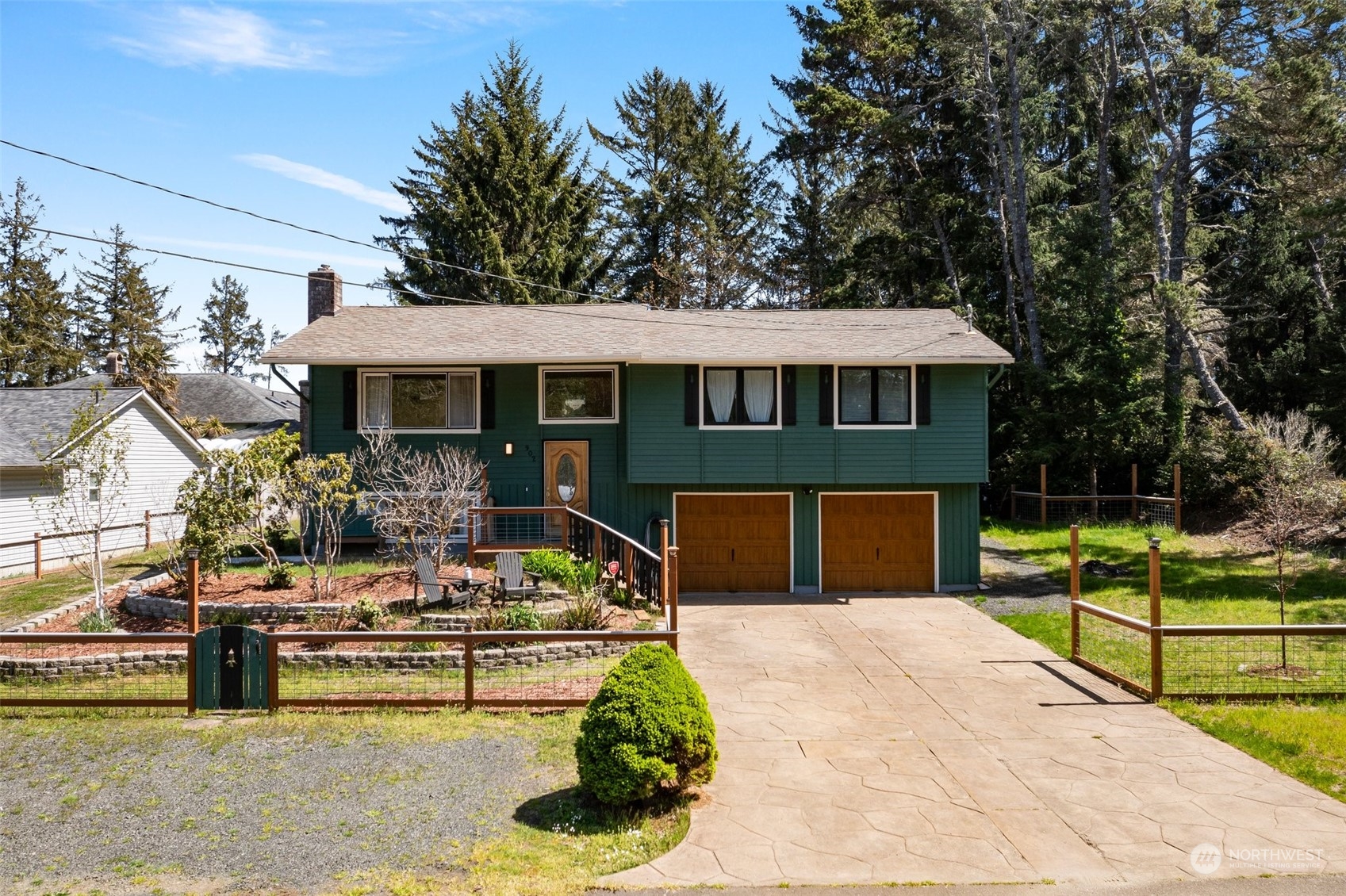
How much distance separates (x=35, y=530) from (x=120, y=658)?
1275cm

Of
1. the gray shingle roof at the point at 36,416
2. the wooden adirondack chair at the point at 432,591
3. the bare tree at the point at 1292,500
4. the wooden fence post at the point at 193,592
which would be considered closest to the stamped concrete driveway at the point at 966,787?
the wooden adirondack chair at the point at 432,591

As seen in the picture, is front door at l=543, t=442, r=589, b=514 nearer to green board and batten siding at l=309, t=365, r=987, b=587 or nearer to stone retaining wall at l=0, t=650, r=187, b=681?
green board and batten siding at l=309, t=365, r=987, b=587

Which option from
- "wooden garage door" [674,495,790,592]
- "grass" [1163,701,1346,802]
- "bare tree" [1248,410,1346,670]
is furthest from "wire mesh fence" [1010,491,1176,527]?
"grass" [1163,701,1346,802]

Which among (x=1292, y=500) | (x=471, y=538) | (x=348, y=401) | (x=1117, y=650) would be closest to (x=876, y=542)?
(x=1117, y=650)

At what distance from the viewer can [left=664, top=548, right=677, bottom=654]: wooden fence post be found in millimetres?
9023

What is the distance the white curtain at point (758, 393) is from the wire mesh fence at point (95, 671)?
10579 millimetres

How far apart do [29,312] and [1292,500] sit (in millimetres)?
44342

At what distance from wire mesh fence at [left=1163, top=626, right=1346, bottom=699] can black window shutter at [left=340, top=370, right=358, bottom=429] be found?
586 inches

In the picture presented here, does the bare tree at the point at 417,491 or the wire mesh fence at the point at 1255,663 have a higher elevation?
the bare tree at the point at 417,491

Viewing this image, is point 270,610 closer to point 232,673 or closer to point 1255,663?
point 232,673

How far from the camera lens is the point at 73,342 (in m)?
A: 43.1

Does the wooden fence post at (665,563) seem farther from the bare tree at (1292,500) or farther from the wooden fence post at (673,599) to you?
the bare tree at (1292,500)

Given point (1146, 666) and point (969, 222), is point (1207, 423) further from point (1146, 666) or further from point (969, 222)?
point (1146, 666)

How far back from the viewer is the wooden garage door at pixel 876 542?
1694 cm
